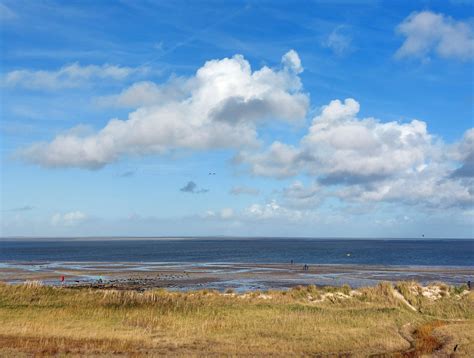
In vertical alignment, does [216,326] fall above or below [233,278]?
above

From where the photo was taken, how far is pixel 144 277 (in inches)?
3376

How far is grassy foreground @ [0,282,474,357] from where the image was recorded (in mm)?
25469

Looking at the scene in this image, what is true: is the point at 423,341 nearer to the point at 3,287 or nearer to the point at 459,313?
the point at 459,313

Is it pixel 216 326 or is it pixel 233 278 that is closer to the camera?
pixel 216 326

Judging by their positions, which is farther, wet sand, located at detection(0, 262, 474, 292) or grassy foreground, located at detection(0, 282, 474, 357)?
wet sand, located at detection(0, 262, 474, 292)

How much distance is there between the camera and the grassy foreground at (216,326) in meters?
25.5

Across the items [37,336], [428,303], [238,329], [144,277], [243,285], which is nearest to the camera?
[37,336]

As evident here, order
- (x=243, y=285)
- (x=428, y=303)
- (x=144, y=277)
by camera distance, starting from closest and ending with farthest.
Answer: (x=428, y=303) < (x=243, y=285) < (x=144, y=277)

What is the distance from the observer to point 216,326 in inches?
1187

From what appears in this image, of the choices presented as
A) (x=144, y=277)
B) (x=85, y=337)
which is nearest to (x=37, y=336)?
(x=85, y=337)

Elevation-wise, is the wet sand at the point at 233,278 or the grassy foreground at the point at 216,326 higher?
the grassy foreground at the point at 216,326

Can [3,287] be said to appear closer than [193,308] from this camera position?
No

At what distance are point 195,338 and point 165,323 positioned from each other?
402cm

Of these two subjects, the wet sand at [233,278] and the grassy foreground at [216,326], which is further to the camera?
the wet sand at [233,278]
